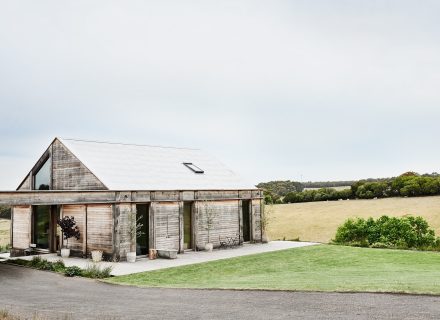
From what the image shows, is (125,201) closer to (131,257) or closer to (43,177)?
(131,257)

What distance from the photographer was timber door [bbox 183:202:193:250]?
96.6 feet

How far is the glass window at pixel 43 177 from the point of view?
2997cm

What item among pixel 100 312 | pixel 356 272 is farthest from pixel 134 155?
pixel 100 312

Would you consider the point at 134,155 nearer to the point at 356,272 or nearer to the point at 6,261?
the point at 6,261

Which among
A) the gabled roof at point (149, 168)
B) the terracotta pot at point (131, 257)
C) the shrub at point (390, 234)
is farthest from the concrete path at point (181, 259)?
the gabled roof at point (149, 168)

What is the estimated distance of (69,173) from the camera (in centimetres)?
2823

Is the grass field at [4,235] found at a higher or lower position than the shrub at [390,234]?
lower

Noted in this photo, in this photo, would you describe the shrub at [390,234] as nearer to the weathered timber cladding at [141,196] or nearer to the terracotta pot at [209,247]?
the terracotta pot at [209,247]

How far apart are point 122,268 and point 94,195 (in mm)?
4854

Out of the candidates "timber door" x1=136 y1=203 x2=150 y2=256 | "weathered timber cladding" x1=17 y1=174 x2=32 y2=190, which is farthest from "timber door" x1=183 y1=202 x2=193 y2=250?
"weathered timber cladding" x1=17 y1=174 x2=32 y2=190

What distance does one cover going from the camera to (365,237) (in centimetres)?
3341

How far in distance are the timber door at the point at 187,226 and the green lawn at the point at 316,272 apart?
15.2 feet

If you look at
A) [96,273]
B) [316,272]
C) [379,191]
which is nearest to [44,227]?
[96,273]

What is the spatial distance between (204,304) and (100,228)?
1326cm
